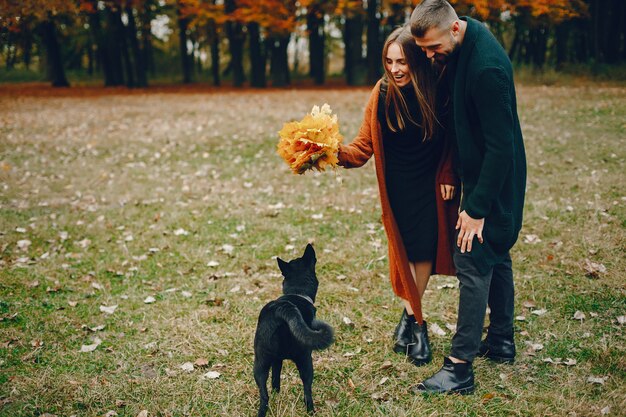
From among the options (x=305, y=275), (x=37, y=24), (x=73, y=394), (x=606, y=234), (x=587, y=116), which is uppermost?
(x=37, y=24)

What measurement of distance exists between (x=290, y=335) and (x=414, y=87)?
1.59 meters

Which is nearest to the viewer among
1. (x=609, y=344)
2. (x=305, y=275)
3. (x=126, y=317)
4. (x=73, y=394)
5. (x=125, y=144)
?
(x=305, y=275)

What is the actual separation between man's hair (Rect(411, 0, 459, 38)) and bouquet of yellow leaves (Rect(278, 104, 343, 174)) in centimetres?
67

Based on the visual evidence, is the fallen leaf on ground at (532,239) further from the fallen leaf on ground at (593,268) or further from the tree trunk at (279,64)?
the tree trunk at (279,64)

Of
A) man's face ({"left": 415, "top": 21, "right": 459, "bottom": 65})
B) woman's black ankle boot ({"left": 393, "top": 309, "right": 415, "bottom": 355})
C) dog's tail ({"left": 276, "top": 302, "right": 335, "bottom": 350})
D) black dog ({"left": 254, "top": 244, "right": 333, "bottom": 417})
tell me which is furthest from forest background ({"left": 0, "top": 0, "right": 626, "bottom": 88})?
dog's tail ({"left": 276, "top": 302, "right": 335, "bottom": 350})

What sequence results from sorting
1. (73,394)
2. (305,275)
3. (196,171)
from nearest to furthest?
(305,275) → (73,394) → (196,171)

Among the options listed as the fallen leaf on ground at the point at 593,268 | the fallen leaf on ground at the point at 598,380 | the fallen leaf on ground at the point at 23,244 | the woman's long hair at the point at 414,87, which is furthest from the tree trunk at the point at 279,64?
the fallen leaf on ground at the point at 598,380

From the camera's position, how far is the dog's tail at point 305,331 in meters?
2.49

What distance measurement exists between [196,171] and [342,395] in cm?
689

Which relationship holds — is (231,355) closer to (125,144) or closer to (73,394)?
(73,394)

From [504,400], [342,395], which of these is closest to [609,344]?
[504,400]

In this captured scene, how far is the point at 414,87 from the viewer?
3.03m

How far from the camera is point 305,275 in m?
3.07

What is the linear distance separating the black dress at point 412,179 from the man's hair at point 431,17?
0.54m
